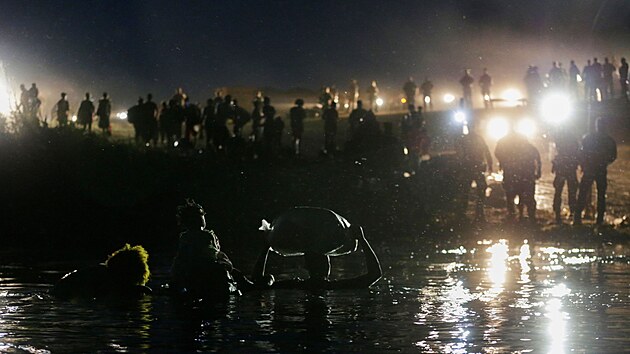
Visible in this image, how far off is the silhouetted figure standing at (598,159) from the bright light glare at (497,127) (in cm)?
2199

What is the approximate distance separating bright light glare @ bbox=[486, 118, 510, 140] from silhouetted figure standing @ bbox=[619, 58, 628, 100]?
4.88 meters

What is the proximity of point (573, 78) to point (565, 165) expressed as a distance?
20.1 meters

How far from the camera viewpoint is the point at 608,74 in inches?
2000

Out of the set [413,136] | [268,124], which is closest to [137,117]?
[268,124]

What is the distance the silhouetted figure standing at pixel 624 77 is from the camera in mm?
47856

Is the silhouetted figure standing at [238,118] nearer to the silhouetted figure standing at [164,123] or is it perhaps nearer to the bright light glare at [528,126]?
the silhouetted figure standing at [164,123]

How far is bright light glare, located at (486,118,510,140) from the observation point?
2160 inches

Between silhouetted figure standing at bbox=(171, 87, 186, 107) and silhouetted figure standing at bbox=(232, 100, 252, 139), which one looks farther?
silhouetted figure standing at bbox=(171, 87, 186, 107)

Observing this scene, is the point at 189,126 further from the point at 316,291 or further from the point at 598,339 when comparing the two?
the point at 598,339

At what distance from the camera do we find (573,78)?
52.0 meters

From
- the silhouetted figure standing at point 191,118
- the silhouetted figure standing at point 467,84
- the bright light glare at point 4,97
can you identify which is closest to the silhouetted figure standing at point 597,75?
the silhouetted figure standing at point 467,84

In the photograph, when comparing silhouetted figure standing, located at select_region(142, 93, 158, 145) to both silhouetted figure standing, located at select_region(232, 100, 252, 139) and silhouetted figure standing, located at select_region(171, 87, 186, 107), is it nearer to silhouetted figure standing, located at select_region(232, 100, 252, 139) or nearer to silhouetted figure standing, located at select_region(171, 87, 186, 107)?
silhouetted figure standing, located at select_region(232, 100, 252, 139)

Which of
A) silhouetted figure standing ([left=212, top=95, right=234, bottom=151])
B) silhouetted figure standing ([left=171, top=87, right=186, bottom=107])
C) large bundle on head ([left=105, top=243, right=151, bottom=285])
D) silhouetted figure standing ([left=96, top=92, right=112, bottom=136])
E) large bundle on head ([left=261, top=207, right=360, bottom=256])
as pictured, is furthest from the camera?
silhouetted figure standing ([left=171, top=87, right=186, bottom=107])

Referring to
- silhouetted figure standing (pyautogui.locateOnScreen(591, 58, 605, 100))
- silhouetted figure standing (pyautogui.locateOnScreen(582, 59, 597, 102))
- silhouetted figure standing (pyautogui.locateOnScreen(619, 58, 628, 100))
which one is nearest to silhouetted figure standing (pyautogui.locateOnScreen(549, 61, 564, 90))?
silhouetted figure standing (pyautogui.locateOnScreen(582, 59, 597, 102))
